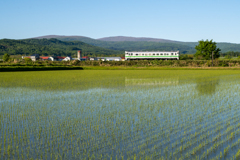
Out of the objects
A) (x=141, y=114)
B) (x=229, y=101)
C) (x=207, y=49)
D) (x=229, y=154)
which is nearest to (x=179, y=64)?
(x=207, y=49)

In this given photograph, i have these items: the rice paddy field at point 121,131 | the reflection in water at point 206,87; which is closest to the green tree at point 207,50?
the reflection in water at point 206,87

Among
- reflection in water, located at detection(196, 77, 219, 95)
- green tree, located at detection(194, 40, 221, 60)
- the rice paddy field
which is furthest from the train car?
the rice paddy field

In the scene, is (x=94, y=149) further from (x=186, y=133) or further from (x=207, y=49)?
(x=207, y=49)

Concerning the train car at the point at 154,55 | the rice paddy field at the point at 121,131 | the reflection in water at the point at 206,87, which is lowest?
the reflection in water at the point at 206,87

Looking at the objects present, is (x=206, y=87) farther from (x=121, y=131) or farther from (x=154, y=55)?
(x=154, y=55)

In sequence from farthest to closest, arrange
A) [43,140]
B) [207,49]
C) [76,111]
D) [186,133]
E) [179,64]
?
[207,49]
[179,64]
[76,111]
[186,133]
[43,140]

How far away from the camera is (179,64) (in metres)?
45.8

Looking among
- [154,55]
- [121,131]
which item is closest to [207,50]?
[154,55]

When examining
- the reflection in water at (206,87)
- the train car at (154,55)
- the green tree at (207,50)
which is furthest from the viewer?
the green tree at (207,50)

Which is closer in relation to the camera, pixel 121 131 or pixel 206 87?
pixel 121 131

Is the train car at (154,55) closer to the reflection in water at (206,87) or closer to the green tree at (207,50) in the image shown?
the green tree at (207,50)

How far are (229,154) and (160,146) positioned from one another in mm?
1269

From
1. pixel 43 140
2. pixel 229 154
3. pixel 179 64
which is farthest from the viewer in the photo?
pixel 179 64

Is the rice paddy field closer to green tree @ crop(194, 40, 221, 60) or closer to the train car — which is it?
the train car
